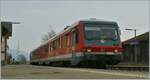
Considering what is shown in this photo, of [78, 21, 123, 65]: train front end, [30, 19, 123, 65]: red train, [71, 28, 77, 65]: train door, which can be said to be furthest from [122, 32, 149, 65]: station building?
[78, 21, 123, 65]: train front end

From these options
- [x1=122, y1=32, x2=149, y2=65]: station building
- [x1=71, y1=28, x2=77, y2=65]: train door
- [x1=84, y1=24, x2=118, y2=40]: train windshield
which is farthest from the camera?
[x1=122, y1=32, x2=149, y2=65]: station building

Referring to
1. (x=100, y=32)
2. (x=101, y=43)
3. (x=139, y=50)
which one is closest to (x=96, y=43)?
(x=101, y=43)

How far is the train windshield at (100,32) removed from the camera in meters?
24.7

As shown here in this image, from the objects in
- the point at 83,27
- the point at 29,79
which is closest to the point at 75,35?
the point at 83,27

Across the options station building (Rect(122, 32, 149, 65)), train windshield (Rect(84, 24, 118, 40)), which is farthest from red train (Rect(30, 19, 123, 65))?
station building (Rect(122, 32, 149, 65))

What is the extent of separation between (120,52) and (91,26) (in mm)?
2254

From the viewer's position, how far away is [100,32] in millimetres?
24797

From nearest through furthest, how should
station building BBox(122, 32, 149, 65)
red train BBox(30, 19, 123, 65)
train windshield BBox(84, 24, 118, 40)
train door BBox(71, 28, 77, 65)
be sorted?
red train BBox(30, 19, 123, 65)
train windshield BBox(84, 24, 118, 40)
train door BBox(71, 28, 77, 65)
station building BBox(122, 32, 149, 65)

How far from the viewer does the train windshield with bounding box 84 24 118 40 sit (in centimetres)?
2469

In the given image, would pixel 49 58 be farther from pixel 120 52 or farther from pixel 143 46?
pixel 143 46

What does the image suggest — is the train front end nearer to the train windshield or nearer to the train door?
the train windshield

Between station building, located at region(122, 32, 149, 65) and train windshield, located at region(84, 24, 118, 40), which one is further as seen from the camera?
station building, located at region(122, 32, 149, 65)

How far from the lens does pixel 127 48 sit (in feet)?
228

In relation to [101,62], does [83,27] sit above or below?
above
